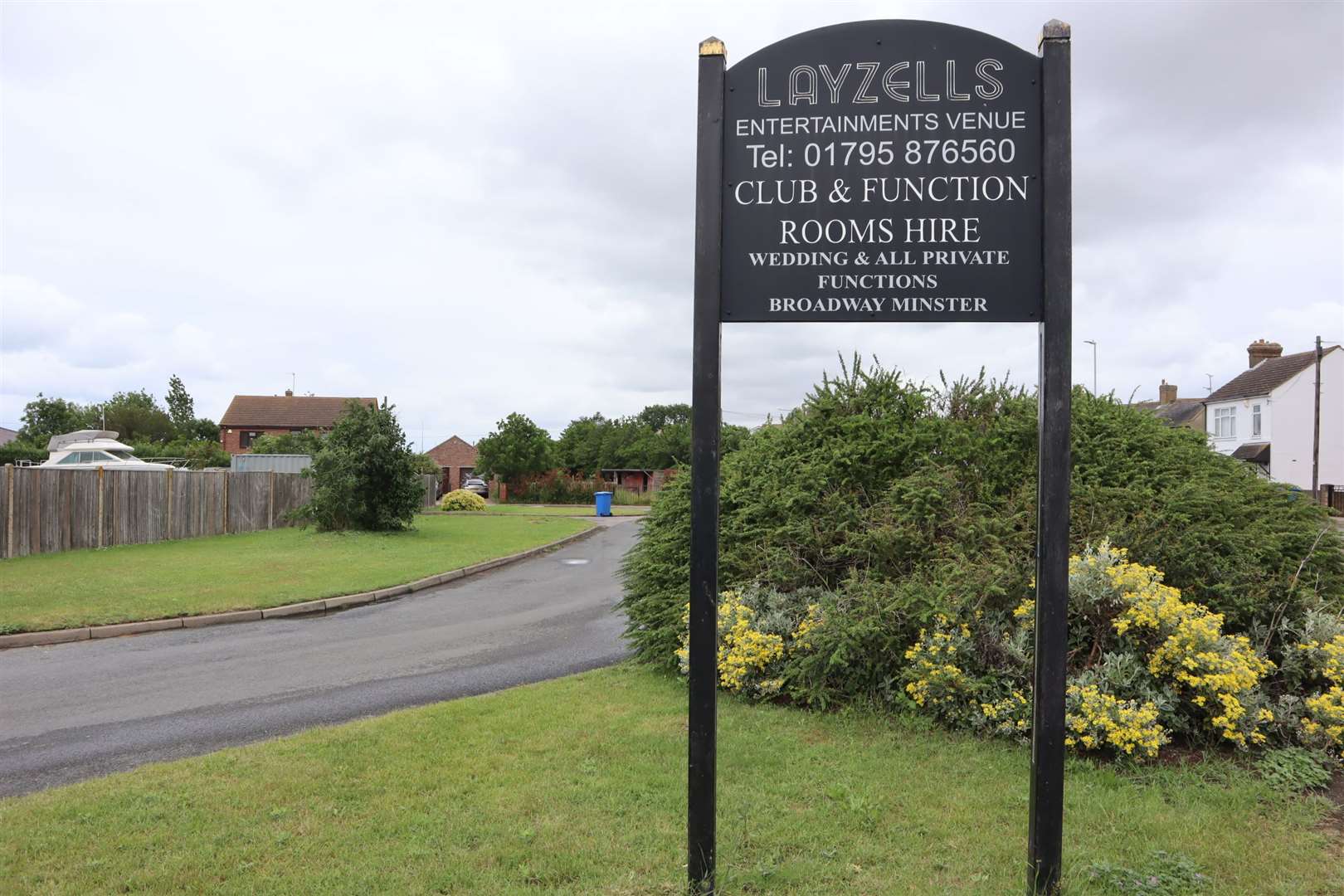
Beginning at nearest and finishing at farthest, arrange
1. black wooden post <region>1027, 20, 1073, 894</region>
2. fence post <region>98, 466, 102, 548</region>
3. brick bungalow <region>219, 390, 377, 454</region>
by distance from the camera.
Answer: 1. black wooden post <region>1027, 20, 1073, 894</region>
2. fence post <region>98, 466, 102, 548</region>
3. brick bungalow <region>219, 390, 377, 454</region>

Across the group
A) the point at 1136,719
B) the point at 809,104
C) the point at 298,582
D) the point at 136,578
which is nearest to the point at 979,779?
the point at 1136,719

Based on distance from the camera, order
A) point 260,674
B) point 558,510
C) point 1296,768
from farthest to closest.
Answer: point 558,510 < point 260,674 < point 1296,768

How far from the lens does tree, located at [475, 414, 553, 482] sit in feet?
164

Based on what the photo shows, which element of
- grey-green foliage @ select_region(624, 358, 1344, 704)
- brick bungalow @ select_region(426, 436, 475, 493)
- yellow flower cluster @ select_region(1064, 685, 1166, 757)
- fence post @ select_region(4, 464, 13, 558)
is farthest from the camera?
brick bungalow @ select_region(426, 436, 475, 493)

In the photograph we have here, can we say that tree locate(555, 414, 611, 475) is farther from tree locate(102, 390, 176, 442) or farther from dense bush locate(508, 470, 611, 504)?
tree locate(102, 390, 176, 442)

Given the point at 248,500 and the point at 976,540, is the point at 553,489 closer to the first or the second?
the point at 248,500

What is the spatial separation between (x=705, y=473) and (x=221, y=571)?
14063 millimetres

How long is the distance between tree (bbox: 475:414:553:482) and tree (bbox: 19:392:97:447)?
6186 cm

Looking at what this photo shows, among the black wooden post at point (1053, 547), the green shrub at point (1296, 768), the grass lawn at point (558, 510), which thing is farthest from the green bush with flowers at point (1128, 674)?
the grass lawn at point (558, 510)

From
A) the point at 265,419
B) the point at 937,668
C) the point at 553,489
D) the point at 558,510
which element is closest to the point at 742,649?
the point at 937,668

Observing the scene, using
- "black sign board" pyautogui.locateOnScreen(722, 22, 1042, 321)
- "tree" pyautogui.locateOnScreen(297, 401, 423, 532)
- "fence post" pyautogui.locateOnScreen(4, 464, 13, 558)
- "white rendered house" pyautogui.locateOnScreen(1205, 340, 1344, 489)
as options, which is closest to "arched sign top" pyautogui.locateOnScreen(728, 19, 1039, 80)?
"black sign board" pyautogui.locateOnScreen(722, 22, 1042, 321)

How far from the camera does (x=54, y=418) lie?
9225 centimetres

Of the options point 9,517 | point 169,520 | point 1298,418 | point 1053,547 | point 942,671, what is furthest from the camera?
point 1298,418

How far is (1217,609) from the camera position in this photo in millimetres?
5898
